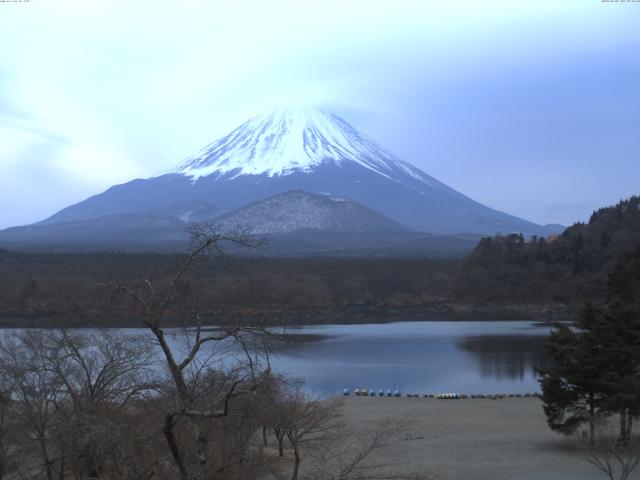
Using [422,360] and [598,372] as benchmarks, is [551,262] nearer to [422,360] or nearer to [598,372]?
[422,360]

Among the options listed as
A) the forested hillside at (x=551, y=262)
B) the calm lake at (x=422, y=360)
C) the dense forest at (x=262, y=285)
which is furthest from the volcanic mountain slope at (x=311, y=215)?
the calm lake at (x=422, y=360)

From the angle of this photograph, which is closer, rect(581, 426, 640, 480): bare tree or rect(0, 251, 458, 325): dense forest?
rect(581, 426, 640, 480): bare tree

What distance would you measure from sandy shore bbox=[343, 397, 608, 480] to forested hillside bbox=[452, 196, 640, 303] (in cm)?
4289

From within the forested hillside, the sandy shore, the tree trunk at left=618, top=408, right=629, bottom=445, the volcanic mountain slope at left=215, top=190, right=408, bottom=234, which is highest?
the volcanic mountain slope at left=215, top=190, right=408, bottom=234

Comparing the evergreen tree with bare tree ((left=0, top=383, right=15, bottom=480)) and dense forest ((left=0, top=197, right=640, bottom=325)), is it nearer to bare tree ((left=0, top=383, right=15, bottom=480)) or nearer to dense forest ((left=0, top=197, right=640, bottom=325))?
bare tree ((left=0, top=383, right=15, bottom=480))

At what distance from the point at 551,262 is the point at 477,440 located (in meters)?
54.1

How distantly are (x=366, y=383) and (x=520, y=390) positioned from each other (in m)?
4.91

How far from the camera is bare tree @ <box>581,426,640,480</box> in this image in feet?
37.2

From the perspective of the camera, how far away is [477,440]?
16969mm

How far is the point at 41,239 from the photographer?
130 meters

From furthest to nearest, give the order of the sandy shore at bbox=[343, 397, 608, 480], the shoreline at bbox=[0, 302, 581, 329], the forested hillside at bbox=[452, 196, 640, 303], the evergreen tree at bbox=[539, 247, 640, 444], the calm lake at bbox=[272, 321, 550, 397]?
1. the forested hillside at bbox=[452, 196, 640, 303]
2. the shoreline at bbox=[0, 302, 581, 329]
3. the calm lake at bbox=[272, 321, 550, 397]
4. the evergreen tree at bbox=[539, 247, 640, 444]
5. the sandy shore at bbox=[343, 397, 608, 480]

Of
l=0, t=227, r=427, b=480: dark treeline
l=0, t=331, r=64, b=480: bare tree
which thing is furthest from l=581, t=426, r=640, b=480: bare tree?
l=0, t=331, r=64, b=480: bare tree

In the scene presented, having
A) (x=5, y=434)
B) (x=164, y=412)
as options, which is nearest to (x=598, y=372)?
(x=5, y=434)

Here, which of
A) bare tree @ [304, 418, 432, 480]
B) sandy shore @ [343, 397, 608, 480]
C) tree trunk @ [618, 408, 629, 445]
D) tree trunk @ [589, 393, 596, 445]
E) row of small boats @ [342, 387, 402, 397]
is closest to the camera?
bare tree @ [304, 418, 432, 480]
